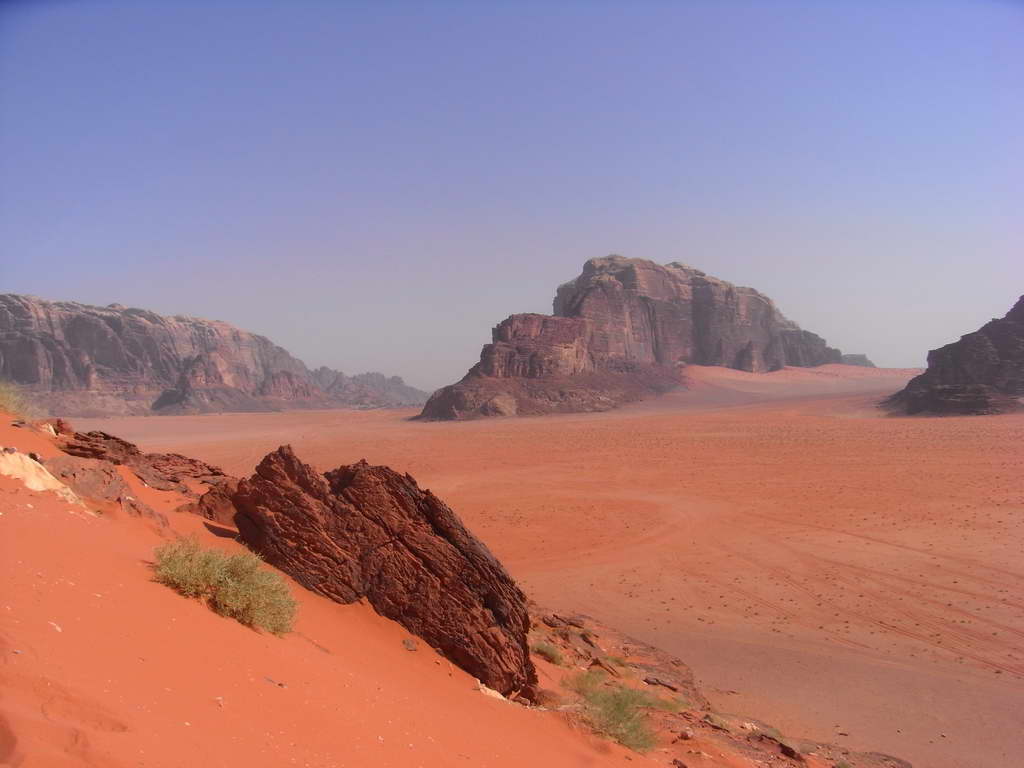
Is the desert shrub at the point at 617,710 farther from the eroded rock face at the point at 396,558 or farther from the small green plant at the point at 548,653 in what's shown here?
the eroded rock face at the point at 396,558

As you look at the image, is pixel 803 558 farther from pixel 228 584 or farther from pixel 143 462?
pixel 228 584

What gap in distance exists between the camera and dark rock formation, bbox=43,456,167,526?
703cm

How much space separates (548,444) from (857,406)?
35071 millimetres

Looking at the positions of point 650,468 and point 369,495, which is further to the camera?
point 650,468

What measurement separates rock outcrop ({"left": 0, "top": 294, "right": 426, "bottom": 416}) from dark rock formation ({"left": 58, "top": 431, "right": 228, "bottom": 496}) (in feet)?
293

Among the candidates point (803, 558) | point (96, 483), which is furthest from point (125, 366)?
point (96, 483)

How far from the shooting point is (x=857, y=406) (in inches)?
2467

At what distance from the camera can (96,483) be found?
724 cm

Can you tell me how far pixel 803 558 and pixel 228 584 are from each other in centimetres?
1476

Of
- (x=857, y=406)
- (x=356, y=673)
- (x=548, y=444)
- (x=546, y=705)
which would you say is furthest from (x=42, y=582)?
(x=857, y=406)

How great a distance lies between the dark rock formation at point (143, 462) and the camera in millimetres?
9117

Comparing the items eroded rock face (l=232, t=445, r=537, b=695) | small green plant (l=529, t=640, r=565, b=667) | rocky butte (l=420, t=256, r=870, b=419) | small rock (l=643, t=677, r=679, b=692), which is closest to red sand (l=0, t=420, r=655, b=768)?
eroded rock face (l=232, t=445, r=537, b=695)

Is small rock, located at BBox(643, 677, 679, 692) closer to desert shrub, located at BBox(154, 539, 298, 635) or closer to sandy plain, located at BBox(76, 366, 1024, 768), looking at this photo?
sandy plain, located at BBox(76, 366, 1024, 768)

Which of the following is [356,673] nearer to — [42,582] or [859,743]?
[42,582]
